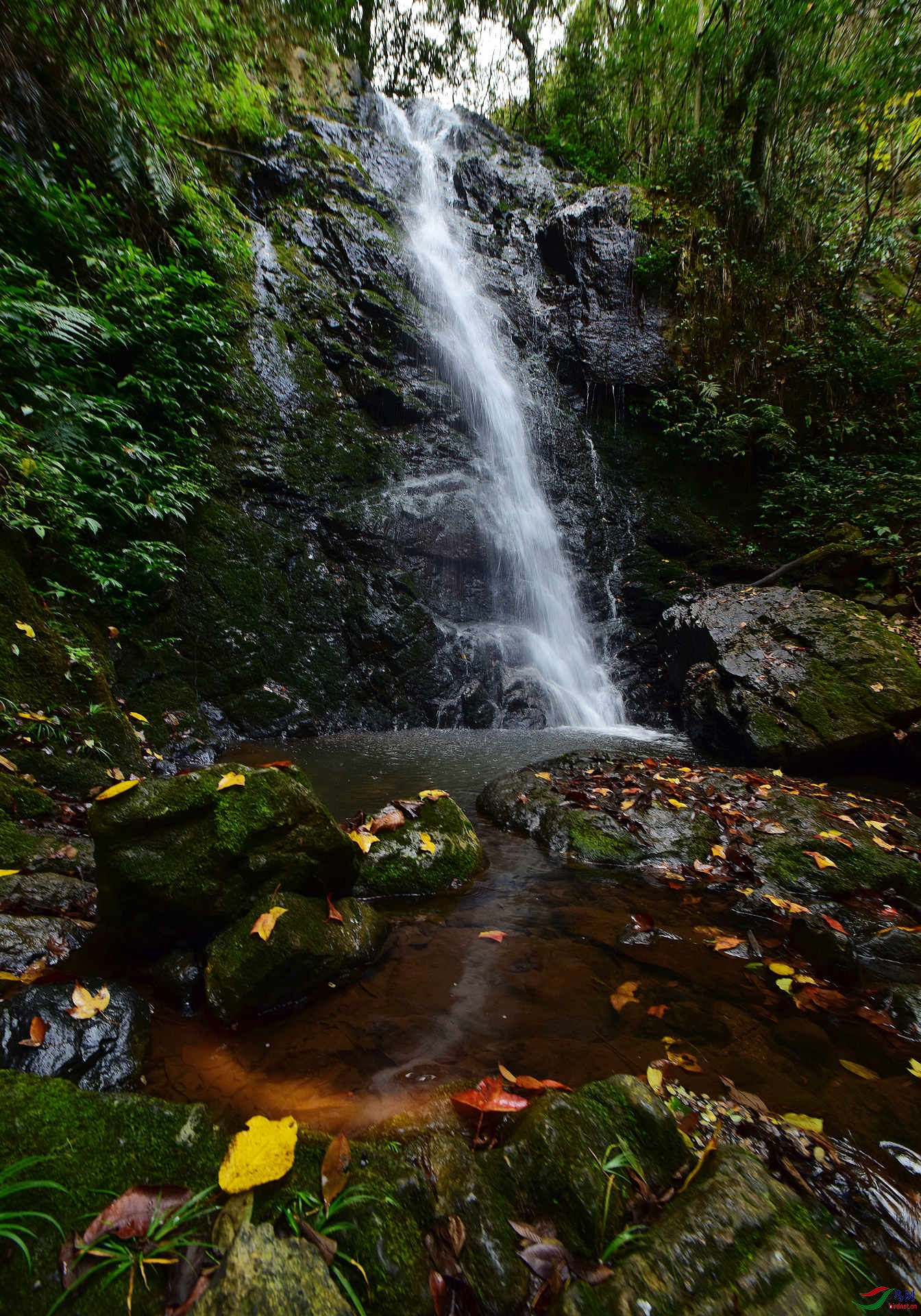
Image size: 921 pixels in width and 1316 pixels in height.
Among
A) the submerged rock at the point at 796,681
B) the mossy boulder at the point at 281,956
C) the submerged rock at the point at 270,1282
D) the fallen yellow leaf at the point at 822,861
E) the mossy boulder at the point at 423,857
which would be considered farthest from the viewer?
the submerged rock at the point at 796,681

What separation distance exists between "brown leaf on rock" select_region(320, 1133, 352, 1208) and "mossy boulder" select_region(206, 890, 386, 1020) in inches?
34.2

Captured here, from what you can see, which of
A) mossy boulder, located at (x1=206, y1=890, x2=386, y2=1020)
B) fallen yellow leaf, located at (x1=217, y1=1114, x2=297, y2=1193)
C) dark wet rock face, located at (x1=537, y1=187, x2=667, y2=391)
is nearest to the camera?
fallen yellow leaf, located at (x1=217, y1=1114, x2=297, y2=1193)

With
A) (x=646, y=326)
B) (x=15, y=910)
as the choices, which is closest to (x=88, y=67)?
(x=15, y=910)

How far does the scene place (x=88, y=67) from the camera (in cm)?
658

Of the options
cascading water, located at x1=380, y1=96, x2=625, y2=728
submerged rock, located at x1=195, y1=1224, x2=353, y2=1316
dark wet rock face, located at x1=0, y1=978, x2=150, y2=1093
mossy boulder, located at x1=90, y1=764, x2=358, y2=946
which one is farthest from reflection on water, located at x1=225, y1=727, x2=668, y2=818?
submerged rock, located at x1=195, y1=1224, x2=353, y2=1316

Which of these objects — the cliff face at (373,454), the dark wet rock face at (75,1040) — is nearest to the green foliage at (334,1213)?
the dark wet rock face at (75,1040)

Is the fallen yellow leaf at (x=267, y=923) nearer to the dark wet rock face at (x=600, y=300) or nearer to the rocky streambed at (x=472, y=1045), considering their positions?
the rocky streambed at (x=472, y=1045)

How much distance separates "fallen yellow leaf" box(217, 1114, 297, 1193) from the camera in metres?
1.26

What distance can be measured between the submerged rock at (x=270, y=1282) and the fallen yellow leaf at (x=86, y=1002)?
1062 mm

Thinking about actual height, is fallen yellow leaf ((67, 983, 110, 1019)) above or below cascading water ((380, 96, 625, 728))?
below

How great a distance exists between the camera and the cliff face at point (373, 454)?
7.58 meters

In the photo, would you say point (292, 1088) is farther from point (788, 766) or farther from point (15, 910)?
point (788, 766)

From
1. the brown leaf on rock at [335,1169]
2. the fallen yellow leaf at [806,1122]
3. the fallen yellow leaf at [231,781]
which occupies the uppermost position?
the fallen yellow leaf at [231,781]

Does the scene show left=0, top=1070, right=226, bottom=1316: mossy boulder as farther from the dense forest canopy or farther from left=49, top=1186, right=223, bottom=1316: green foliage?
the dense forest canopy
